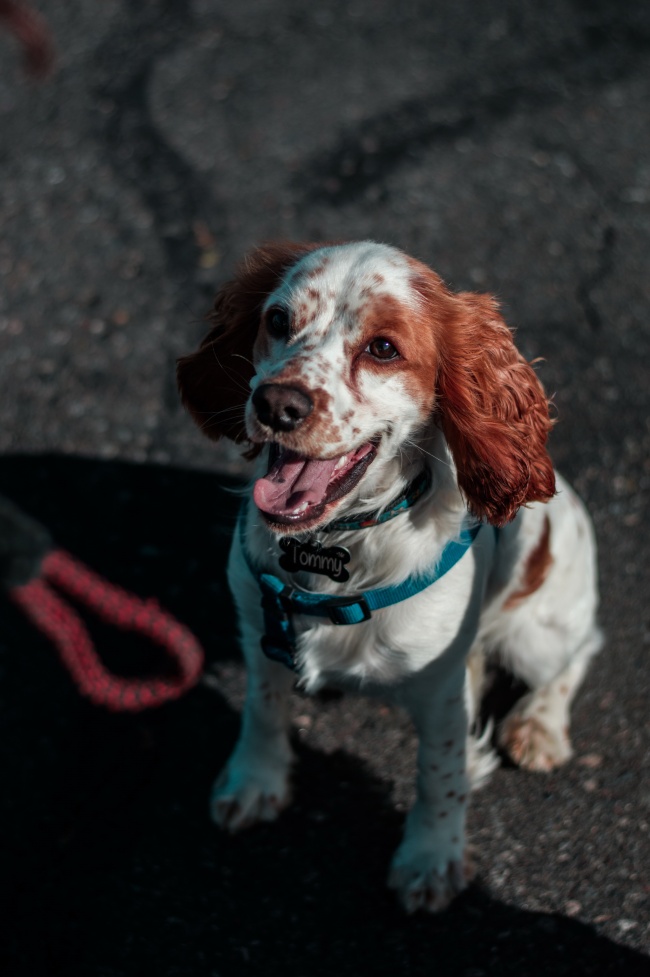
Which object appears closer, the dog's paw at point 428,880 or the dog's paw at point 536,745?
the dog's paw at point 428,880

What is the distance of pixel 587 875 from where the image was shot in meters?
2.72

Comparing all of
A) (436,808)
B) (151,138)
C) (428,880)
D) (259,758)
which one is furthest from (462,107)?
(428,880)

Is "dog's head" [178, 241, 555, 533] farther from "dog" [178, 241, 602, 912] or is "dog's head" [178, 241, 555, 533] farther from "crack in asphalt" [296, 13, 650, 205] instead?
"crack in asphalt" [296, 13, 650, 205]

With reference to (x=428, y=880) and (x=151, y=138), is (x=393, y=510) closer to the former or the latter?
(x=428, y=880)

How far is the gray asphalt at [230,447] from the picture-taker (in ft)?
8.73

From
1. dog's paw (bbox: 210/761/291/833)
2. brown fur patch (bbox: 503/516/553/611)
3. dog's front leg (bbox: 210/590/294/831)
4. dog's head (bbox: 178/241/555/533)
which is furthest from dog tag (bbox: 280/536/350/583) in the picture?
dog's paw (bbox: 210/761/291/833)

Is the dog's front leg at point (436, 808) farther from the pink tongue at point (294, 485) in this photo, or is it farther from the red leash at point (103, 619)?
the red leash at point (103, 619)

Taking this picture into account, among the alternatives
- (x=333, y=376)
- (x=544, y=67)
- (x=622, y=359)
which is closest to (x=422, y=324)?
(x=333, y=376)

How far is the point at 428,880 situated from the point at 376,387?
1435 millimetres

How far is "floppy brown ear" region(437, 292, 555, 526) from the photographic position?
2.19 metres

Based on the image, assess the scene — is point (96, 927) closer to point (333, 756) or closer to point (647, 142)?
point (333, 756)

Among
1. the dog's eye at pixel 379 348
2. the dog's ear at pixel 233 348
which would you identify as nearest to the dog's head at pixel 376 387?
the dog's eye at pixel 379 348

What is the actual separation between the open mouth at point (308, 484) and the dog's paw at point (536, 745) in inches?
49.3

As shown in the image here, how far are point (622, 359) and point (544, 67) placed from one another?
222cm
